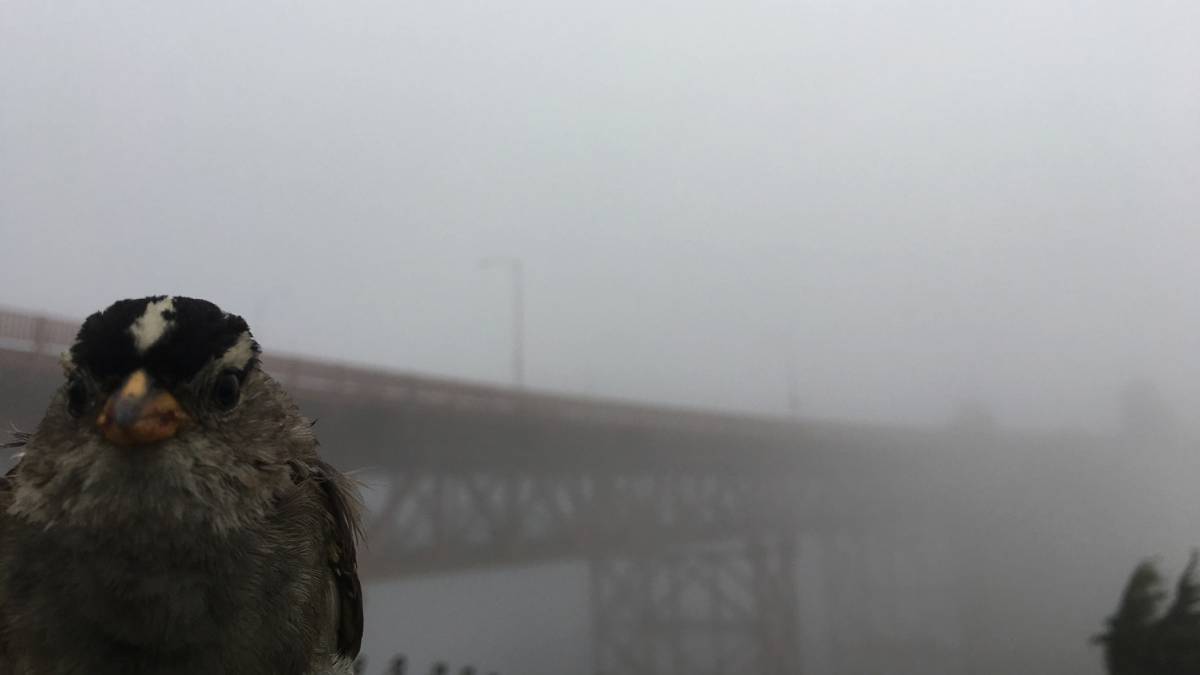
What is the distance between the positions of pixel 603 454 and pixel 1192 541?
155 centimetres

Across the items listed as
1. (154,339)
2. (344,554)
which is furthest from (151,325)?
(344,554)

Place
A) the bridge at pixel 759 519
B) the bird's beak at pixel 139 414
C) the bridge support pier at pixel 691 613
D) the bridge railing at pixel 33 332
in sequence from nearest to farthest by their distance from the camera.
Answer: the bird's beak at pixel 139 414
the bridge railing at pixel 33 332
the bridge at pixel 759 519
the bridge support pier at pixel 691 613

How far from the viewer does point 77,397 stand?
0.48 m

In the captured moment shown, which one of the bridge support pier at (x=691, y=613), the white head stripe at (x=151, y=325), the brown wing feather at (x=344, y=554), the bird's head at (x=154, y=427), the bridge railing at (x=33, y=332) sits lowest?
the bridge support pier at (x=691, y=613)

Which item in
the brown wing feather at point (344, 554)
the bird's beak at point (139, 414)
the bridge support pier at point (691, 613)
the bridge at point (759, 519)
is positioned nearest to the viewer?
the bird's beak at point (139, 414)

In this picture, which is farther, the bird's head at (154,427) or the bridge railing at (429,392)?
the bridge railing at (429,392)

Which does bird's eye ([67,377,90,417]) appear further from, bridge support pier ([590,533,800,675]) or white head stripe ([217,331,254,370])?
bridge support pier ([590,533,800,675])

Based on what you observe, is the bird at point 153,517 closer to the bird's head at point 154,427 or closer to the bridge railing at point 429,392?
the bird's head at point 154,427

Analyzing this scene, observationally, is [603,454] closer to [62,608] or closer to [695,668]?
[695,668]

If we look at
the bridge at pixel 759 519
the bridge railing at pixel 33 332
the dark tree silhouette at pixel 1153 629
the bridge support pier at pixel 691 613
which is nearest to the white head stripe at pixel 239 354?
the bridge railing at pixel 33 332

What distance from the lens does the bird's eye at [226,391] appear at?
503 millimetres

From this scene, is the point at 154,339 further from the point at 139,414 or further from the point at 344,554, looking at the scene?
the point at 344,554

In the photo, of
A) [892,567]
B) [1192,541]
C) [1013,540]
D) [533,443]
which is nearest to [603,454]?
[533,443]

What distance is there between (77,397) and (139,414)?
8 centimetres
